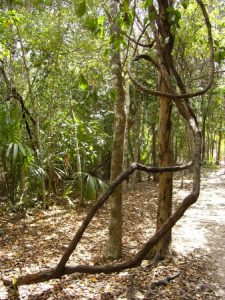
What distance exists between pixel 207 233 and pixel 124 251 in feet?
9.25

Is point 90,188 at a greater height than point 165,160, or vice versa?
point 165,160

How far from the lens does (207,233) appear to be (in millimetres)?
8352

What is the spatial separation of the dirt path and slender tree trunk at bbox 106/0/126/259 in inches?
60.9

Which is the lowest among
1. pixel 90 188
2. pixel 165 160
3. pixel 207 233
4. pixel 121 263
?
pixel 207 233

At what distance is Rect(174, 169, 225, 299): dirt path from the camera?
6.09 m

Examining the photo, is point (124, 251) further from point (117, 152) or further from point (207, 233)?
point (207, 233)

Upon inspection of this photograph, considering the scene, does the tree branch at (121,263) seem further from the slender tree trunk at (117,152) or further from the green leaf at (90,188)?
the green leaf at (90,188)

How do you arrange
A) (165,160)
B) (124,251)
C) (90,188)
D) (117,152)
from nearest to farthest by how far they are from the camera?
(165,160), (117,152), (124,251), (90,188)

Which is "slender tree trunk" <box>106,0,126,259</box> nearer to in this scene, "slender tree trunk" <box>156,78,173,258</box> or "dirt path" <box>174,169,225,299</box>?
"slender tree trunk" <box>156,78,173,258</box>

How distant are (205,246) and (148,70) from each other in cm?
791

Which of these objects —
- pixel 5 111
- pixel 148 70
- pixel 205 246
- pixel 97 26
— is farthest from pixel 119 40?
pixel 148 70

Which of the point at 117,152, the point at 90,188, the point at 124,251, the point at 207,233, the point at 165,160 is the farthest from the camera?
the point at 90,188

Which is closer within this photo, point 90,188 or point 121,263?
point 121,263

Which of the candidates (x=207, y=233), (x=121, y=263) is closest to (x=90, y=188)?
(x=207, y=233)
